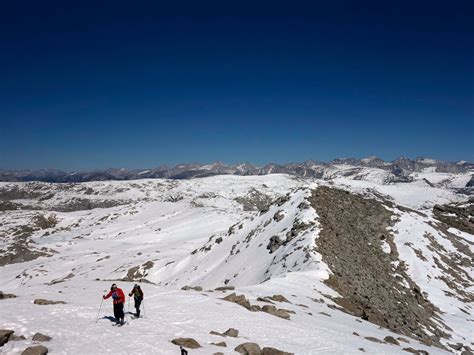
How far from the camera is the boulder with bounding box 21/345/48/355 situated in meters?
11.8

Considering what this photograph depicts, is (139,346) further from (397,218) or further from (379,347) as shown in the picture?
(397,218)

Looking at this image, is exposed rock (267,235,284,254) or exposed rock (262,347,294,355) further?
exposed rock (267,235,284,254)

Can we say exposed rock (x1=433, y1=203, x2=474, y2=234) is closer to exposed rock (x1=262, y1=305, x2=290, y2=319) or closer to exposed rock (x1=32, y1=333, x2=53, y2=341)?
exposed rock (x1=262, y1=305, x2=290, y2=319)

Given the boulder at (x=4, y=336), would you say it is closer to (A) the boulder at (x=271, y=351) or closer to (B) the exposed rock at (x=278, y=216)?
(A) the boulder at (x=271, y=351)

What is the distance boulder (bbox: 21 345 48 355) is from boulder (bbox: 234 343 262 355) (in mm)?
7447

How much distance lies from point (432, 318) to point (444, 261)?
17.5 meters

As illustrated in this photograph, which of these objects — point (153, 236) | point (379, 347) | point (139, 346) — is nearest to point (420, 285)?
point (379, 347)

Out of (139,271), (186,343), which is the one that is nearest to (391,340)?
(186,343)

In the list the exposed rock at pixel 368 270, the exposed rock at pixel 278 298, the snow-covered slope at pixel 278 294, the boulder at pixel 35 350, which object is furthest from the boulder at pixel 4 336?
the exposed rock at pixel 368 270

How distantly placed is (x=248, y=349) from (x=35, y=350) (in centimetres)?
813

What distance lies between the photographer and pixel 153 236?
139 meters

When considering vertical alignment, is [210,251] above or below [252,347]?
below

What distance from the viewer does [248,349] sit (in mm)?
14969

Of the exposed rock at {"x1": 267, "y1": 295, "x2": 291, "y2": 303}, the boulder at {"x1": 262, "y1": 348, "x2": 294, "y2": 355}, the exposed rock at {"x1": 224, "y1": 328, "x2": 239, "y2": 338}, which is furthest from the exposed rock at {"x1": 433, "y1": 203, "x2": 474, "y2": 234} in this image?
the boulder at {"x1": 262, "y1": 348, "x2": 294, "y2": 355}
